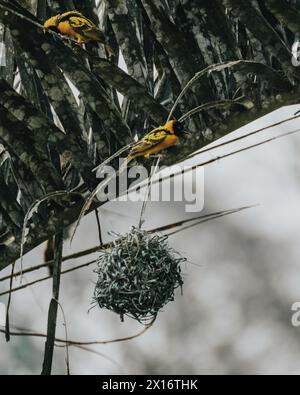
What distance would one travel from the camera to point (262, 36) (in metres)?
3.62

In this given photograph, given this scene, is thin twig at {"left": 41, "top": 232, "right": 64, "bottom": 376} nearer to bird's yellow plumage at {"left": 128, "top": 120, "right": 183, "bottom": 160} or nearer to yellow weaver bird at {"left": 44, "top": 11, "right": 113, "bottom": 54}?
bird's yellow plumage at {"left": 128, "top": 120, "right": 183, "bottom": 160}

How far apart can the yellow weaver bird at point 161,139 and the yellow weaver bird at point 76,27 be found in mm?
380

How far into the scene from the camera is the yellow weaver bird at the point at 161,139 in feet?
11.9

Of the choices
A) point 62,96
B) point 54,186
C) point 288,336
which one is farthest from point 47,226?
point 288,336

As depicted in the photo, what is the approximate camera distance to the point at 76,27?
146 inches

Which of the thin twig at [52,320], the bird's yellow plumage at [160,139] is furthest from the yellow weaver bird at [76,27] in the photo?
the thin twig at [52,320]

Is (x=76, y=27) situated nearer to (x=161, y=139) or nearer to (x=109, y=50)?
(x=109, y=50)

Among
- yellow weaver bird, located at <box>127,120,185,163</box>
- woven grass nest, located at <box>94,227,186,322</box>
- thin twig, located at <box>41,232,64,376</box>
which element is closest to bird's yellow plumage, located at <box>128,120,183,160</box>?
yellow weaver bird, located at <box>127,120,185,163</box>

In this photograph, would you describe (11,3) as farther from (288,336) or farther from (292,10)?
(288,336)

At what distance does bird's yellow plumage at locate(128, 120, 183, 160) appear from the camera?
3.64m

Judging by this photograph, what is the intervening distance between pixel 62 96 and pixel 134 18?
366mm

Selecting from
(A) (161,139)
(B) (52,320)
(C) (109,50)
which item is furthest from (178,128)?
(B) (52,320)

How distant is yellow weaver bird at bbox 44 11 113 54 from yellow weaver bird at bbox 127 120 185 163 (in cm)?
38

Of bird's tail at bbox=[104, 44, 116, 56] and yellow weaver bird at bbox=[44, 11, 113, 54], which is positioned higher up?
bird's tail at bbox=[104, 44, 116, 56]
